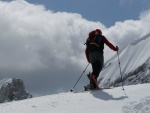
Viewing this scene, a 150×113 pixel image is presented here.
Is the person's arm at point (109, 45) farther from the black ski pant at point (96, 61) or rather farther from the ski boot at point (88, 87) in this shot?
the ski boot at point (88, 87)

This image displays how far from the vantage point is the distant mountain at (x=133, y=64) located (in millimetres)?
106750

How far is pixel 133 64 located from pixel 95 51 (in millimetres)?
100802

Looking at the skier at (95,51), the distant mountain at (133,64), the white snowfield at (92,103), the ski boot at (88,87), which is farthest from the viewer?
the distant mountain at (133,64)

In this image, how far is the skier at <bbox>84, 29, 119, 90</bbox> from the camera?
15204mm

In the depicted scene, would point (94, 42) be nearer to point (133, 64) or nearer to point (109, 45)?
point (109, 45)

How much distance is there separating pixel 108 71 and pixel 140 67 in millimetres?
8804

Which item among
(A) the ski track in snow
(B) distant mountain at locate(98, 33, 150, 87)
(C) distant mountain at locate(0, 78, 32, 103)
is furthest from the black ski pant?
→ (C) distant mountain at locate(0, 78, 32, 103)

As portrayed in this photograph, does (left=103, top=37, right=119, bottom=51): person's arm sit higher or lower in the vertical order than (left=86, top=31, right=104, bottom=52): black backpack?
lower

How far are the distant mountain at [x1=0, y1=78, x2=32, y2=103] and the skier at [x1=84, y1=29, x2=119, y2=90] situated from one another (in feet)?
323

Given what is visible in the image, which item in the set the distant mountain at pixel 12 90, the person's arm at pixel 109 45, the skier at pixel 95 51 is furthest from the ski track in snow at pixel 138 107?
the distant mountain at pixel 12 90

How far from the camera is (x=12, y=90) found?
118 m

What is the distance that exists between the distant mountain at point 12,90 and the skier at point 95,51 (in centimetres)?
9847

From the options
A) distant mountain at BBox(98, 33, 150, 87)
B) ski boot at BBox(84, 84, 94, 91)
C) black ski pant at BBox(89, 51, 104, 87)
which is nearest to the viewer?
ski boot at BBox(84, 84, 94, 91)

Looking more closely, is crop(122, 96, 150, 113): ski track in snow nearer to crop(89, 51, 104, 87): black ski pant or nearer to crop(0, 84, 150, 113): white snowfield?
crop(0, 84, 150, 113): white snowfield
